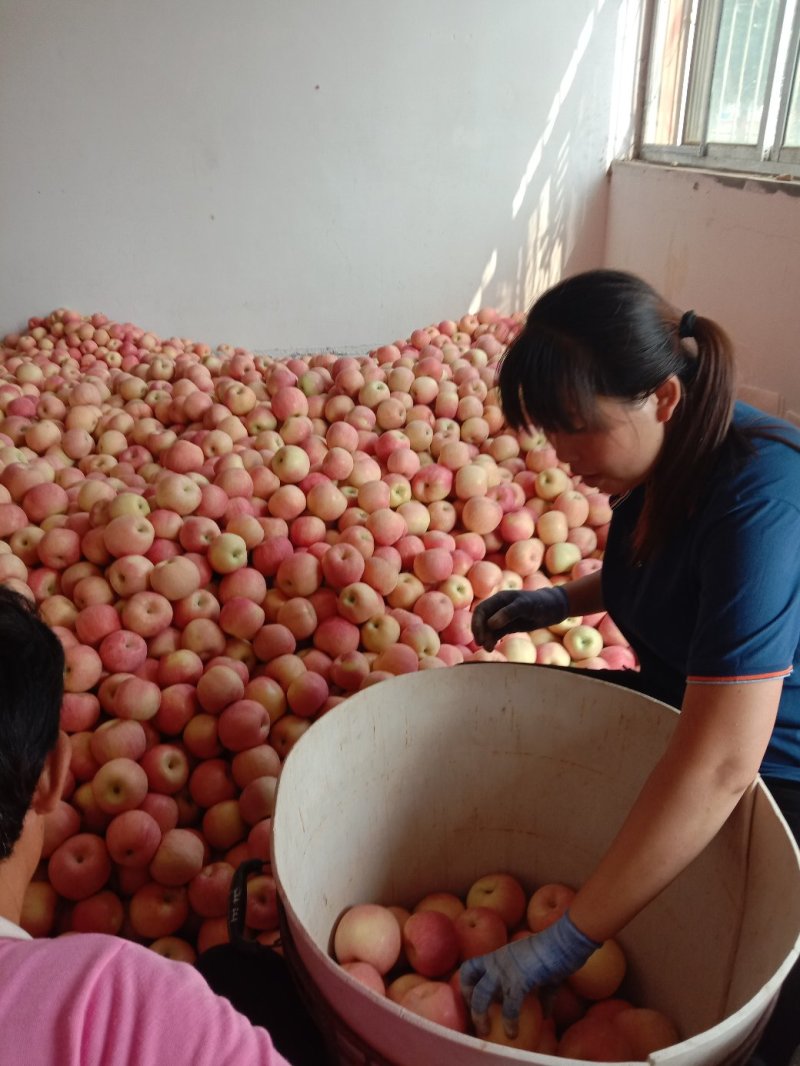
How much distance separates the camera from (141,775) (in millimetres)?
1288

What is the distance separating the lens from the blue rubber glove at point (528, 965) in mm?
844

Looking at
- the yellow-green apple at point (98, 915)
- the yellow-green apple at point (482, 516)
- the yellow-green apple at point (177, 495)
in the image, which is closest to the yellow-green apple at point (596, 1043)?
the yellow-green apple at point (98, 915)

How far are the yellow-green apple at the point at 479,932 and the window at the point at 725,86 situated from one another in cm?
232

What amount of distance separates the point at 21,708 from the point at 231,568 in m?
1.11

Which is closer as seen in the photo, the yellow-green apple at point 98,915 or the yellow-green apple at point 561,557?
the yellow-green apple at point 98,915

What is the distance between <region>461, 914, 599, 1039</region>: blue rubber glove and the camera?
2.77ft

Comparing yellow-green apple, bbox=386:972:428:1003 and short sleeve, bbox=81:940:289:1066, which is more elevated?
short sleeve, bbox=81:940:289:1066

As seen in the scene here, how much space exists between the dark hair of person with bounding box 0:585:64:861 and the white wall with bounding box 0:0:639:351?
354cm

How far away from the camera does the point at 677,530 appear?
37.9 inches

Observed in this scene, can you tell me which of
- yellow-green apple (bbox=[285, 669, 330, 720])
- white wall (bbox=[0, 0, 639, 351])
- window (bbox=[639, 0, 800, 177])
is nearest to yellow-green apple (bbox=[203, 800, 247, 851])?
yellow-green apple (bbox=[285, 669, 330, 720])

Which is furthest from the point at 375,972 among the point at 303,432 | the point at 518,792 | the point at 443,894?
Answer: the point at 303,432

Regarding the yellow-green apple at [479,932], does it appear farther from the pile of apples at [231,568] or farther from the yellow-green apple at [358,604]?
the yellow-green apple at [358,604]

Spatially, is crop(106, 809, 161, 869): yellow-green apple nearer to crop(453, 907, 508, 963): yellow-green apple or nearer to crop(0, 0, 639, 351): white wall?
crop(453, 907, 508, 963): yellow-green apple

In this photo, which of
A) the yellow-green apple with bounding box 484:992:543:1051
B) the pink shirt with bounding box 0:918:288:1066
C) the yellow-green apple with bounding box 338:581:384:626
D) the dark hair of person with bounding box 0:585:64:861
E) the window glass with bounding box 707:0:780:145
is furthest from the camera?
the window glass with bounding box 707:0:780:145
